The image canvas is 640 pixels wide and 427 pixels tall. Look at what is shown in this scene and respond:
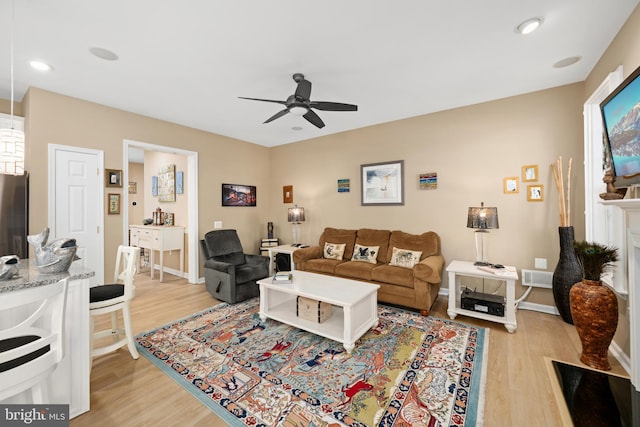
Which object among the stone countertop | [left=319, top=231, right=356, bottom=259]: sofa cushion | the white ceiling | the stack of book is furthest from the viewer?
[left=319, top=231, right=356, bottom=259]: sofa cushion

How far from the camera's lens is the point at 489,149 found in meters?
3.48

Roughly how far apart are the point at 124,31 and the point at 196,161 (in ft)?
8.33

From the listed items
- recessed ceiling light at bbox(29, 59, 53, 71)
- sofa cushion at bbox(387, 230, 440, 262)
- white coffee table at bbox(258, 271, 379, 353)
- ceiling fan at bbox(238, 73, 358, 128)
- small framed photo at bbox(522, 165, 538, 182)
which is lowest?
white coffee table at bbox(258, 271, 379, 353)

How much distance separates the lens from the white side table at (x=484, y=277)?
2707 millimetres

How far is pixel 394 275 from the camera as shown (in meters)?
3.28

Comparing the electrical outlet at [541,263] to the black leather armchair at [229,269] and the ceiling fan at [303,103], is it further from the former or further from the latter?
the black leather armchair at [229,269]

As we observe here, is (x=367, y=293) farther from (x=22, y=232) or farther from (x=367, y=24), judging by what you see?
(x=22, y=232)

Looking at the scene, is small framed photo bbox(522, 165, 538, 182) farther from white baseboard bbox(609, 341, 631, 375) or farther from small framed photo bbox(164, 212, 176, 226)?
small framed photo bbox(164, 212, 176, 226)

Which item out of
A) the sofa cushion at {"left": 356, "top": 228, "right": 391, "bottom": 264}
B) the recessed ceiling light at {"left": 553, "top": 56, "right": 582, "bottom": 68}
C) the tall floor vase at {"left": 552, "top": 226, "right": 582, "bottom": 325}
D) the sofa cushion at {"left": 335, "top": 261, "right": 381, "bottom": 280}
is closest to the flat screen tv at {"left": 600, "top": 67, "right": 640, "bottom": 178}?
the recessed ceiling light at {"left": 553, "top": 56, "right": 582, "bottom": 68}

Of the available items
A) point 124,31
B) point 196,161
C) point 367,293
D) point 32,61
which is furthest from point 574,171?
point 32,61

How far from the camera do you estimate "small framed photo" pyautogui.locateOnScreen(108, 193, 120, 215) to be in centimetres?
358

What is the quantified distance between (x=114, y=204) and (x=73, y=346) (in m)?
2.57

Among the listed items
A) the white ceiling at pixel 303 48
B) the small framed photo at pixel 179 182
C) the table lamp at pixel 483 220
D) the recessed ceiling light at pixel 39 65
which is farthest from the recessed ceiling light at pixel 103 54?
the table lamp at pixel 483 220

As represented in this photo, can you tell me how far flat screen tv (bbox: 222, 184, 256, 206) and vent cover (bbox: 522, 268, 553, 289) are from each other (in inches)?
184
